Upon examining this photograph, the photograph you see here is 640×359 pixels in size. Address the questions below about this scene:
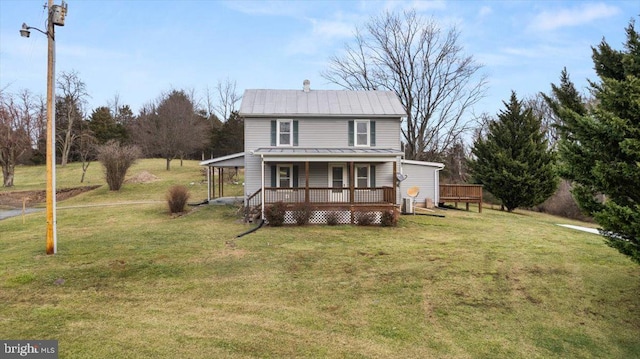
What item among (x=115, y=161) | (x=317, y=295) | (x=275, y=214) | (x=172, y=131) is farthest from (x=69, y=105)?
(x=317, y=295)

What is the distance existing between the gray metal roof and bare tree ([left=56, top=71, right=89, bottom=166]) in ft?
92.8

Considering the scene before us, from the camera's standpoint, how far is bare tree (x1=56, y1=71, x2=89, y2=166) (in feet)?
125

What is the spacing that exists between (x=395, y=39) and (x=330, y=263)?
27250 millimetres

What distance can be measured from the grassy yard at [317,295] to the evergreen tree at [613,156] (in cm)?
185

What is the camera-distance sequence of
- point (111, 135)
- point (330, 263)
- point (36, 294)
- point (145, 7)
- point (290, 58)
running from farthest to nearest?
point (111, 135)
point (290, 58)
point (145, 7)
point (330, 263)
point (36, 294)

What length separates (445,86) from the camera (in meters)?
31.0

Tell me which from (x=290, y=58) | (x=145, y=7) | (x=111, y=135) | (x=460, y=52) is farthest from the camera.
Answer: (x=111, y=135)

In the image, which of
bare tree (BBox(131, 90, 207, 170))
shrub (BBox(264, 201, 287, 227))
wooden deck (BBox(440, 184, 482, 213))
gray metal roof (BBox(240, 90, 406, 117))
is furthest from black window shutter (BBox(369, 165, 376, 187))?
bare tree (BBox(131, 90, 207, 170))

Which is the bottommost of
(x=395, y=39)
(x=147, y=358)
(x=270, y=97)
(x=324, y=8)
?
(x=147, y=358)

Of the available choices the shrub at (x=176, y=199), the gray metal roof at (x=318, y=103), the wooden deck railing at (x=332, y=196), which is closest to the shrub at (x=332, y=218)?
the wooden deck railing at (x=332, y=196)

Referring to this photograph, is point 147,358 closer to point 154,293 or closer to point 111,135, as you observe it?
point 154,293

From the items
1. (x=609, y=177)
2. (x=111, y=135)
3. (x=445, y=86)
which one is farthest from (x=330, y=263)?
(x=111, y=135)

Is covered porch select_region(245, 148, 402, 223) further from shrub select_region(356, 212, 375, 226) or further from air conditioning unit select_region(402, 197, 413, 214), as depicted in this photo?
air conditioning unit select_region(402, 197, 413, 214)

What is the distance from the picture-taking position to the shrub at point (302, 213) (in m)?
14.9
